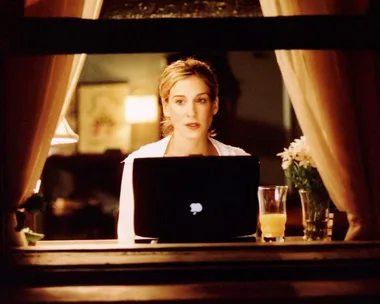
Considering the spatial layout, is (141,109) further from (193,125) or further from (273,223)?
(273,223)

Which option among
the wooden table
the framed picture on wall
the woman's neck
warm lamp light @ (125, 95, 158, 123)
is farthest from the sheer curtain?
the framed picture on wall

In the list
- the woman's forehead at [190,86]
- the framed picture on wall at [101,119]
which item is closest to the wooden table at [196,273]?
the woman's forehead at [190,86]

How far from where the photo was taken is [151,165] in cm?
262

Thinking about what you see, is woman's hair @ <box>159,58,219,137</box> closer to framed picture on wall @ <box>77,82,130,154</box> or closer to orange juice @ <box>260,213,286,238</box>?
orange juice @ <box>260,213,286,238</box>

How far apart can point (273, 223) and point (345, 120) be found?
62 centimetres

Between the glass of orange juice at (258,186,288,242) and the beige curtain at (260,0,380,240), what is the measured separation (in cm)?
29

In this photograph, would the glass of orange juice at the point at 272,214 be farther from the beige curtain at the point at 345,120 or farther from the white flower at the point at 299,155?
the beige curtain at the point at 345,120

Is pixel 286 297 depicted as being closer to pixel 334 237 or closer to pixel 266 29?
pixel 334 237

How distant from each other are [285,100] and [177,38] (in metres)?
7.64

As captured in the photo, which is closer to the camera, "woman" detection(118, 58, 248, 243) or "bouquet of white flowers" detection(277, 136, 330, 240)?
"bouquet of white flowers" detection(277, 136, 330, 240)

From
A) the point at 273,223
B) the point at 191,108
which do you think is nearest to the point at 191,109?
the point at 191,108

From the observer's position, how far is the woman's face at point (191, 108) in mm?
3510

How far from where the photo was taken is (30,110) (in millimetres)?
2775

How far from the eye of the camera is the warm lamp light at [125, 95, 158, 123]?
7.39 metres
